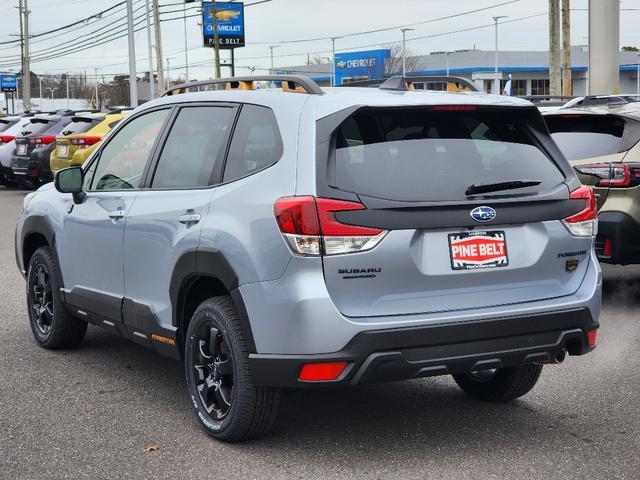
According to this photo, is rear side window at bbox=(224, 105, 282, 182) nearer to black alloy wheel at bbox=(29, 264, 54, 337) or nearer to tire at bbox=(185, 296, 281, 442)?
tire at bbox=(185, 296, 281, 442)

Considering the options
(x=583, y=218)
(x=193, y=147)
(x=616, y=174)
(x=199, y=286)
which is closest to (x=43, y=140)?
(x=616, y=174)

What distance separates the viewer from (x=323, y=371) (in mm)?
4461

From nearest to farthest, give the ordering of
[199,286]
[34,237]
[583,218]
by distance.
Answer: [583,218], [199,286], [34,237]

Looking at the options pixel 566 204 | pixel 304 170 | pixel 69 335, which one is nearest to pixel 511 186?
pixel 566 204

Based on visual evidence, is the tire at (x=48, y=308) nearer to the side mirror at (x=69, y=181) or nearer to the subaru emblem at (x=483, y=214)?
the side mirror at (x=69, y=181)

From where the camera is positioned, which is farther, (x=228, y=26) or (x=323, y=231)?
(x=228, y=26)

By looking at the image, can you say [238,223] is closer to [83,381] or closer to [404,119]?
[404,119]

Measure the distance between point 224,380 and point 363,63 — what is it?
106016 mm

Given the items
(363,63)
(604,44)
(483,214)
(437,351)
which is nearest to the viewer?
(437,351)

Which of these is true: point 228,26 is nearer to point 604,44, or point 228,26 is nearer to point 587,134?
point 604,44

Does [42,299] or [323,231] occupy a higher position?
[323,231]

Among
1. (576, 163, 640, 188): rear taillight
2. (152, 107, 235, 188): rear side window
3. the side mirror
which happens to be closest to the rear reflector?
(152, 107, 235, 188): rear side window

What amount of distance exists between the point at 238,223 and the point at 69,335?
280cm

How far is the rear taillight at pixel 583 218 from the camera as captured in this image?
4945mm
